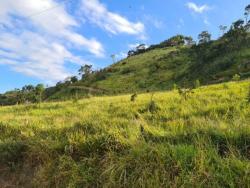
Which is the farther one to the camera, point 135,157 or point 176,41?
point 176,41

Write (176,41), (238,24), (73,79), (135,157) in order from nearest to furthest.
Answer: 1. (135,157)
2. (238,24)
3. (73,79)
4. (176,41)

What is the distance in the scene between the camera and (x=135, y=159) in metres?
5.64

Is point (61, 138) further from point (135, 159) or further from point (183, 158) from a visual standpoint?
point (183, 158)

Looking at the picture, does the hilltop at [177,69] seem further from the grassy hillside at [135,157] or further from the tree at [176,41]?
the grassy hillside at [135,157]

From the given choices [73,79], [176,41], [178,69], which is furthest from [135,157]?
[176,41]

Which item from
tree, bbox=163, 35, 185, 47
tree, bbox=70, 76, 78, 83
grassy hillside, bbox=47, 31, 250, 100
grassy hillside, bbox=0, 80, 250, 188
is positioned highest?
tree, bbox=163, 35, 185, 47

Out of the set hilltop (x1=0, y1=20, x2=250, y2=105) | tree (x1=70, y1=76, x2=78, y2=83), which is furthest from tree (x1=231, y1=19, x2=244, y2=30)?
tree (x1=70, y1=76, x2=78, y2=83)

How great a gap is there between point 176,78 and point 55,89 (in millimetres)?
39692

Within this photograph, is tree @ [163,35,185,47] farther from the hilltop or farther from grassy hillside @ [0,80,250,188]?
grassy hillside @ [0,80,250,188]

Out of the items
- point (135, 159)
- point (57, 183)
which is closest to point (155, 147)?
point (135, 159)

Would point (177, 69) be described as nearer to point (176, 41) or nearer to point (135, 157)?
point (176, 41)

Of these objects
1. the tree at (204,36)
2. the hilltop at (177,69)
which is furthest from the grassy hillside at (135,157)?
the tree at (204,36)

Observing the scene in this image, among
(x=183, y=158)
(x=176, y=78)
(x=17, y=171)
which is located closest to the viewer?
(x=183, y=158)

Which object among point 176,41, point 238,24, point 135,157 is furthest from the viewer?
point 176,41
